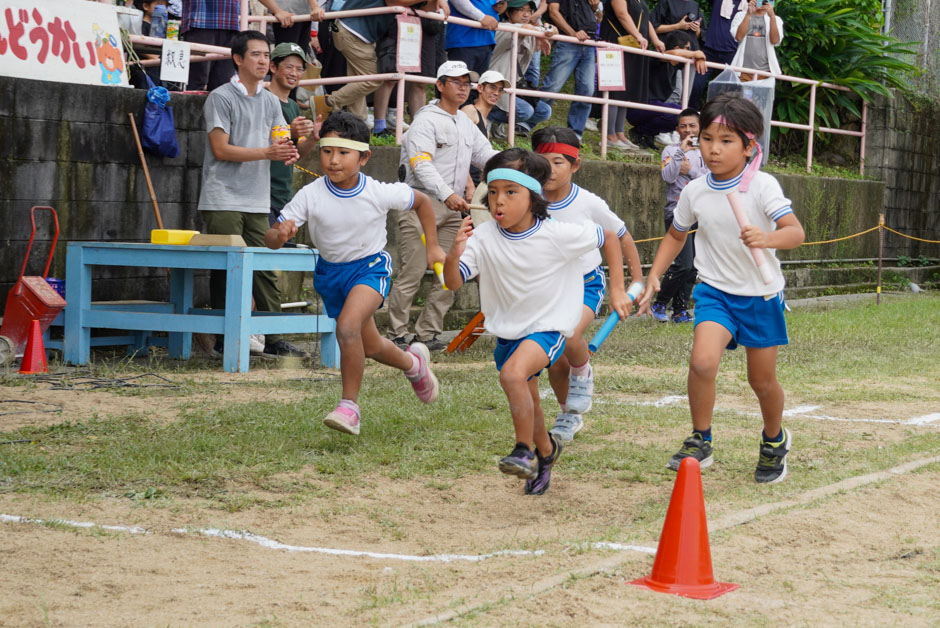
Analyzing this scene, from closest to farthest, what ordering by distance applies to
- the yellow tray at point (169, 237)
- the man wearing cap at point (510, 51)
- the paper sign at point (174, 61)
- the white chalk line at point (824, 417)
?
the white chalk line at point (824, 417)
the yellow tray at point (169, 237)
the paper sign at point (174, 61)
the man wearing cap at point (510, 51)

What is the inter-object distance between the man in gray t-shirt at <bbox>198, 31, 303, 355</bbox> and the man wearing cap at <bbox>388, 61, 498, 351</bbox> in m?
1.13

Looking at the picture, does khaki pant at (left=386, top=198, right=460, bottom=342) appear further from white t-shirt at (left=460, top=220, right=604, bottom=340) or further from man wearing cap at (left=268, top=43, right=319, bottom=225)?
white t-shirt at (left=460, top=220, right=604, bottom=340)

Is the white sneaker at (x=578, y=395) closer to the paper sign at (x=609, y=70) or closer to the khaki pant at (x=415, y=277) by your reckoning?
the khaki pant at (x=415, y=277)

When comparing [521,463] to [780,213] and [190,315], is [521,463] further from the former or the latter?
[190,315]

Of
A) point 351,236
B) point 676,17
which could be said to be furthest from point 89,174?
point 676,17

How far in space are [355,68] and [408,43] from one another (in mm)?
670

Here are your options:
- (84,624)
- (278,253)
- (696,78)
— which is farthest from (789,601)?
(696,78)

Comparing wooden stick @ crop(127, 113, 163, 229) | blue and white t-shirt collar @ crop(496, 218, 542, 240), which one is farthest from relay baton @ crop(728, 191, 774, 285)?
wooden stick @ crop(127, 113, 163, 229)

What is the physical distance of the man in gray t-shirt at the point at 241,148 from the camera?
30.9 feet

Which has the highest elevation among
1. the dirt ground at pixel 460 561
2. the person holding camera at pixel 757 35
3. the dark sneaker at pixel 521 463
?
the person holding camera at pixel 757 35

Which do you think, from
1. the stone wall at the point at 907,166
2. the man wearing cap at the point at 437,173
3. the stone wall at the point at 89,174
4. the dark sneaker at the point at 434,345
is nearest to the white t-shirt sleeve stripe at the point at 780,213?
the man wearing cap at the point at 437,173

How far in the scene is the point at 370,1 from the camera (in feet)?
38.5

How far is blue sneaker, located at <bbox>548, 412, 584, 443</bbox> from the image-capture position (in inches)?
261

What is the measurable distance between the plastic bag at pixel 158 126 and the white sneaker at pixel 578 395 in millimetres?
4780
